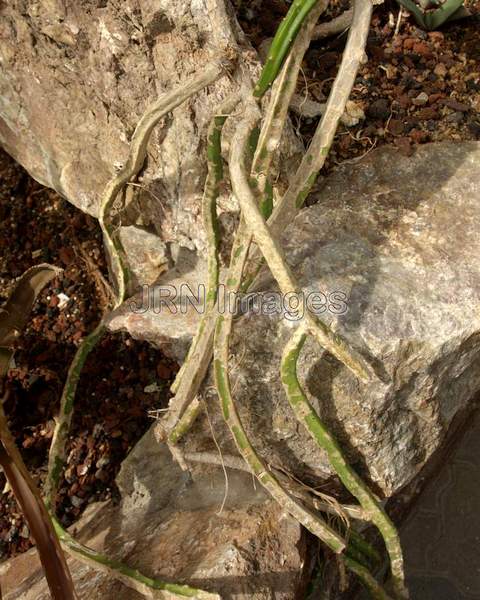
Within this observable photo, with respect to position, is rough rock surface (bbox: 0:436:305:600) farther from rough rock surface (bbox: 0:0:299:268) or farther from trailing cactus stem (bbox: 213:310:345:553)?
rough rock surface (bbox: 0:0:299:268)

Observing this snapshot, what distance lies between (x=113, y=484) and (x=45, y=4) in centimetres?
90

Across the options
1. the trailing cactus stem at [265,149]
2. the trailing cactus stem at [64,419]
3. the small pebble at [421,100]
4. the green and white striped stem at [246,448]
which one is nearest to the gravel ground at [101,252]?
the small pebble at [421,100]

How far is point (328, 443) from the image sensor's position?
2.87 feet

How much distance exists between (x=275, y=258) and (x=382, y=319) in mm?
216

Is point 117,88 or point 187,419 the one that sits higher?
point 117,88

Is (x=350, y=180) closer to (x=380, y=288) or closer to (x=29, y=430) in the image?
(x=380, y=288)

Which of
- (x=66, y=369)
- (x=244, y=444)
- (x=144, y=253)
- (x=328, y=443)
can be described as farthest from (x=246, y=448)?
(x=66, y=369)

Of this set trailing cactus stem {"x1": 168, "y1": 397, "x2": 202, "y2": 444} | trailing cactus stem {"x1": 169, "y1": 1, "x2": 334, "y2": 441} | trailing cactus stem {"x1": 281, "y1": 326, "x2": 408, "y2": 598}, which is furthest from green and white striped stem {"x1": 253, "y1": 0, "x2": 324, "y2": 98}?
trailing cactus stem {"x1": 168, "y1": 397, "x2": 202, "y2": 444}

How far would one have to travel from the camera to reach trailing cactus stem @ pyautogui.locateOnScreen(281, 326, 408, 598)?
0.82m

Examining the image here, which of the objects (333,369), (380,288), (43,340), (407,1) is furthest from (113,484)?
(407,1)

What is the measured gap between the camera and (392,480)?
100cm

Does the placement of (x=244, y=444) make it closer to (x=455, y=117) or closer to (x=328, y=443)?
(x=328, y=443)

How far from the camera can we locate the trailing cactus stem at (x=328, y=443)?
2.70ft

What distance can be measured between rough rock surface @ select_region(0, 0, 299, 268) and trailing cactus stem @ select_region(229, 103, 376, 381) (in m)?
0.18
